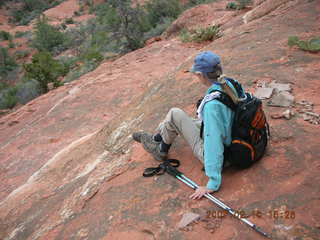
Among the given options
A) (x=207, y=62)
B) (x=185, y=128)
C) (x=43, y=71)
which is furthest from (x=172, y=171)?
(x=43, y=71)

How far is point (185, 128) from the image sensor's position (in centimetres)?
251

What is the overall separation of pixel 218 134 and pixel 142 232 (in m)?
0.90

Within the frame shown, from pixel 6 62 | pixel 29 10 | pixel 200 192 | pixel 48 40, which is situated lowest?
pixel 6 62

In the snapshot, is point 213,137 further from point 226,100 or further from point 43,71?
point 43,71

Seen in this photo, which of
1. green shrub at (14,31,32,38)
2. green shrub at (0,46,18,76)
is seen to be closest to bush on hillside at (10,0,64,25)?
green shrub at (14,31,32,38)

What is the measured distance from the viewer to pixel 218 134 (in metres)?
2.04

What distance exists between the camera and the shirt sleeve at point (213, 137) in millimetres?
2033

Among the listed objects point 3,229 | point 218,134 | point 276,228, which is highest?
point 218,134

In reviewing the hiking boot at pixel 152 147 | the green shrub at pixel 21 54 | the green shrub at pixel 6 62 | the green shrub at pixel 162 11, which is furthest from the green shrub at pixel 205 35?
the green shrub at pixel 21 54

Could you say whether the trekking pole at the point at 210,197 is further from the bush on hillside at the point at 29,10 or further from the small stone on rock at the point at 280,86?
the bush on hillside at the point at 29,10

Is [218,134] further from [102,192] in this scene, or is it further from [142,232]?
[102,192]

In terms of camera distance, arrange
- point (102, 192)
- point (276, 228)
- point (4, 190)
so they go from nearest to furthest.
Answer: point (276, 228), point (102, 192), point (4, 190)

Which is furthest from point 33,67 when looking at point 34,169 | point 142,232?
point 142,232
